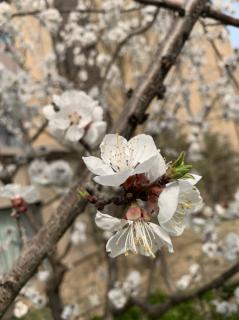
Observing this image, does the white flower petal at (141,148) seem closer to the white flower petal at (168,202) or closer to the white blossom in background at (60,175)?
the white flower petal at (168,202)

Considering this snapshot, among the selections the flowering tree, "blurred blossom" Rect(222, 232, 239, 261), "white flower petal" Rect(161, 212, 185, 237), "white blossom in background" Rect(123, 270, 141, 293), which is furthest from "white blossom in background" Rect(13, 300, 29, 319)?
"blurred blossom" Rect(222, 232, 239, 261)

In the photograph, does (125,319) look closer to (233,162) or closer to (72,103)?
(72,103)

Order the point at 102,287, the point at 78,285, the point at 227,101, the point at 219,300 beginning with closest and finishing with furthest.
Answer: the point at 219,300 → the point at 227,101 → the point at 102,287 → the point at 78,285

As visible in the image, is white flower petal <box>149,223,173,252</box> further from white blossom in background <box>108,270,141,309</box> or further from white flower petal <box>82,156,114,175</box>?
white blossom in background <box>108,270,141,309</box>

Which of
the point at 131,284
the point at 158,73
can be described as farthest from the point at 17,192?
the point at 131,284

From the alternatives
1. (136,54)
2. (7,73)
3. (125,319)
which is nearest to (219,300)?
(125,319)

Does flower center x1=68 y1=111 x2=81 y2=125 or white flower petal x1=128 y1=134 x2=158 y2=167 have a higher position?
white flower petal x1=128 y1=134 x2=158 y2=167
